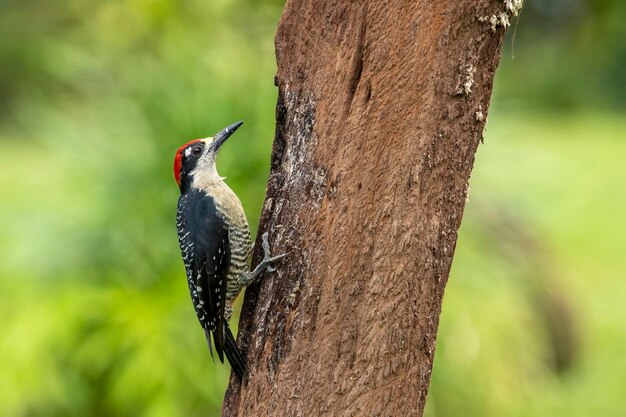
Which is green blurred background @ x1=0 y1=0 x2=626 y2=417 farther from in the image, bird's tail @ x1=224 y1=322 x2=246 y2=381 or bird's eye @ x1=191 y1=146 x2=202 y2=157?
bird's tail @ x1=224 y1=322 x2=246 y2=381

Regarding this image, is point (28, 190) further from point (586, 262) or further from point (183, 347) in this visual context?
point (586, 262)

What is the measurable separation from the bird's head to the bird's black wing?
15 cm

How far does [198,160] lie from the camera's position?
3.81 meters

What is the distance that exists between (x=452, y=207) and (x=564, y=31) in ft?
51.4

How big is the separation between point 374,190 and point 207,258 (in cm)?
110

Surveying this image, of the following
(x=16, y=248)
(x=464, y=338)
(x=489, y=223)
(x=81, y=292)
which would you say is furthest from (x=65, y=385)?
(x=489, y=223)

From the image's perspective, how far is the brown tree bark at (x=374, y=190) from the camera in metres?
2.65

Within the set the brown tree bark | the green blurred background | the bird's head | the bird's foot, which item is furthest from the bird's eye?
the green blurred background

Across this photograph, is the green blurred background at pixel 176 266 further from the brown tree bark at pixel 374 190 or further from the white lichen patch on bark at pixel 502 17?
the white lichen patch on bark at pixel 502 17

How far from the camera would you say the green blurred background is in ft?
18.3

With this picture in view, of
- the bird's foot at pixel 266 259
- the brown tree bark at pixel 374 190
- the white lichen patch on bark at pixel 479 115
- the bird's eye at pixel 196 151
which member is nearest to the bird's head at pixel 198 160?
the bird's eye at pixel 196 151

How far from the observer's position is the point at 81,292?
18.7ft

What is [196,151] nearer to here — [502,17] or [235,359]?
[235,359]

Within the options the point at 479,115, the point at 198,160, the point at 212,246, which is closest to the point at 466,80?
the point at 479,115
